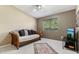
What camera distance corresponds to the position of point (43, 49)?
6.42ft

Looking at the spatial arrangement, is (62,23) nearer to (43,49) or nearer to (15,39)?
(43,49)

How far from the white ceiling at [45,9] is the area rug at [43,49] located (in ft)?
2.17

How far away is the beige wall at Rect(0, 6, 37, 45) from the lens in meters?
1.77

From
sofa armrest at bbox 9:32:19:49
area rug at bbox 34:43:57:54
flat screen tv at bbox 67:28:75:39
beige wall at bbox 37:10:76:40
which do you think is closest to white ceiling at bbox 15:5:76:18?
beige wall at bbox 37:10:76:40

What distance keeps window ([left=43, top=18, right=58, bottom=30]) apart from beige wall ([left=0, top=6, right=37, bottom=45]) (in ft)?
0.82

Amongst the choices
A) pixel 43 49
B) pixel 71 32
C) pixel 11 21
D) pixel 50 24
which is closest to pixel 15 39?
pixel 11 21

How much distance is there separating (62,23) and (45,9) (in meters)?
0.47

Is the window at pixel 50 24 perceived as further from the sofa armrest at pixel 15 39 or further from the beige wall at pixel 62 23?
the sofa armrest at pixel 15 39

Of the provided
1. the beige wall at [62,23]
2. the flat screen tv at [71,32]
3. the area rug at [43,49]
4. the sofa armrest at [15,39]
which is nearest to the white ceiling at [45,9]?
the beige wall at [62,23]

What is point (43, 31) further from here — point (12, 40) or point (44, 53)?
point (12, 40)

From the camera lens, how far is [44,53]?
1.80 meters

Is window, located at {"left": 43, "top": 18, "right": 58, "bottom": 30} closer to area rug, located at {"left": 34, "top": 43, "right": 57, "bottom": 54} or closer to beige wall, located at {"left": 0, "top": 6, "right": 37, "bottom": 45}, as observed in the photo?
beige wall, located at {"left": 0, "top": 6, "right": 37, "bottom": 45}

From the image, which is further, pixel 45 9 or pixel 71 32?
pixel 45 9
